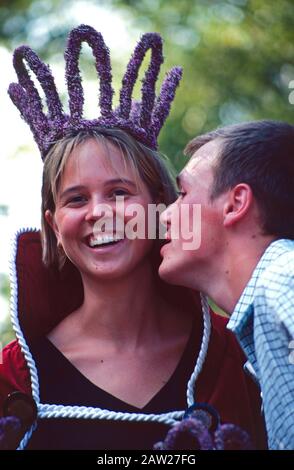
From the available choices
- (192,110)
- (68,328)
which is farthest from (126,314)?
(192,110)

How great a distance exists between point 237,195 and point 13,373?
0.79m

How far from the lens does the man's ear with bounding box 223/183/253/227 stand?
2.48m

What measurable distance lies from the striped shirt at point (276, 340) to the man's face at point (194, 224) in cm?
29

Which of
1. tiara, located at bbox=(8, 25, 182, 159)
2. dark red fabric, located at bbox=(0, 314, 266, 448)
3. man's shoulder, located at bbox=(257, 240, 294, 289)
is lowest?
dark red fabric, located at bbox=(0, 314, 266, 448)

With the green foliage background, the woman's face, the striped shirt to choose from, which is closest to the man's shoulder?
the striped shirt

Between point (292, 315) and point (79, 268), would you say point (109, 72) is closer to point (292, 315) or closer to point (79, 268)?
point (79, 268)

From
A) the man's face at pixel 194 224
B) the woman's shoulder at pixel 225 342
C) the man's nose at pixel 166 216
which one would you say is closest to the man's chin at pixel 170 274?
the man's face at pixel 194 224

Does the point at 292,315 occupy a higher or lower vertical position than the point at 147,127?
lower

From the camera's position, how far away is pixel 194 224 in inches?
101

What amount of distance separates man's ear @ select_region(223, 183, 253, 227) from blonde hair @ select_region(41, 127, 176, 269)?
0.36 m

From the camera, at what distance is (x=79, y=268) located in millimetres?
2807

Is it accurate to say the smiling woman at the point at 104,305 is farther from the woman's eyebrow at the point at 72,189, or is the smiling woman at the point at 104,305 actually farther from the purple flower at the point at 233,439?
the purple flower at the point at 233,439

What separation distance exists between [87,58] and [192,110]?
1.17 m

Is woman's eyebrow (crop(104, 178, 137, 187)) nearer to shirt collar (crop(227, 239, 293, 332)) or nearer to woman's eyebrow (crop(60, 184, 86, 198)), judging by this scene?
woman's eyebrow (crop(60, 184, 86, 198))
